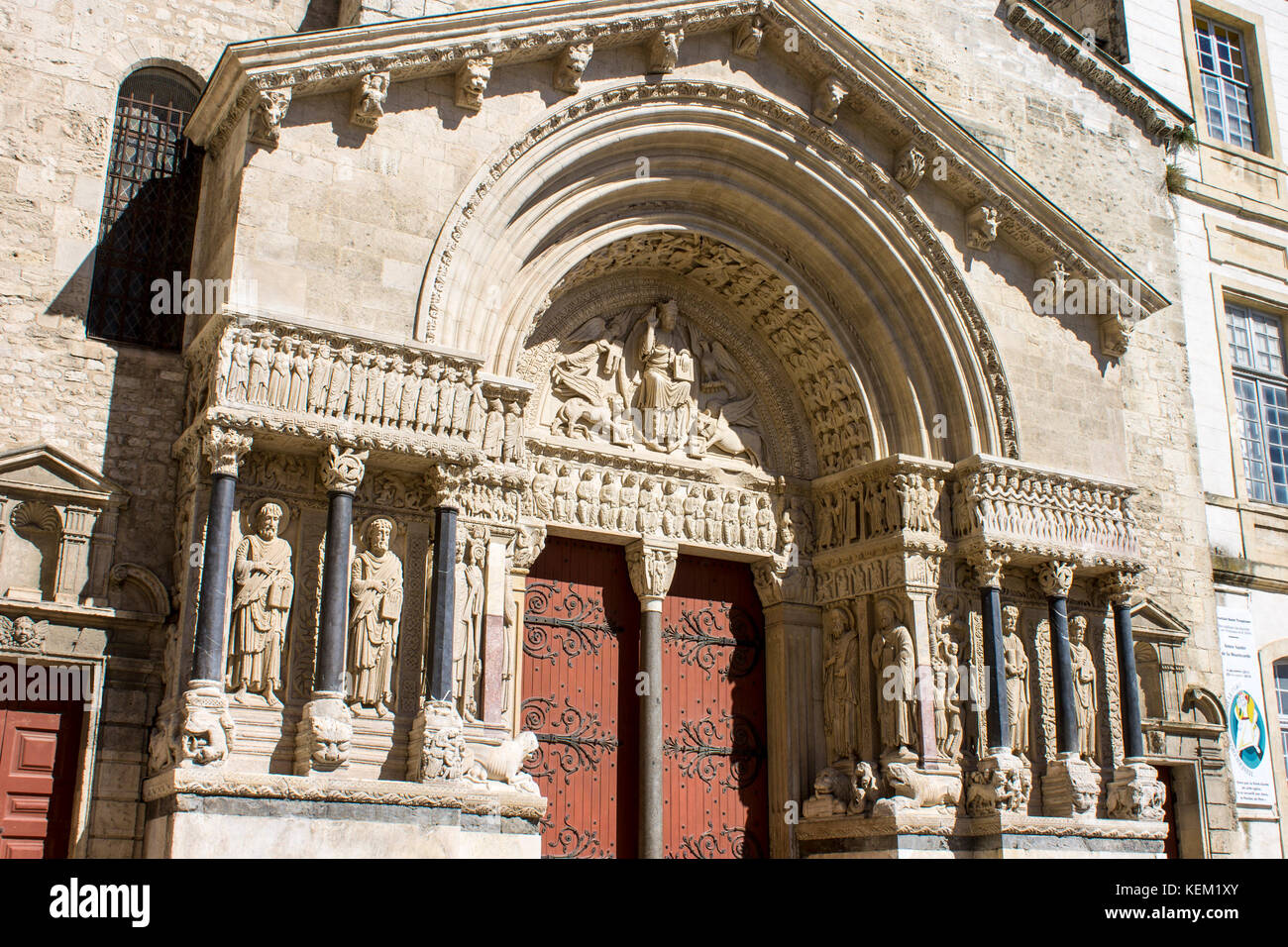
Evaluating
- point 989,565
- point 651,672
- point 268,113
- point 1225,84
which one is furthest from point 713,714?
point 1225,84

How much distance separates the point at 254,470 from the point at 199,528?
0.55 m

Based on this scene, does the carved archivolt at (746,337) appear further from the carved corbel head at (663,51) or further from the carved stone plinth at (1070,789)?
the carved stone plinth at (1070,789)

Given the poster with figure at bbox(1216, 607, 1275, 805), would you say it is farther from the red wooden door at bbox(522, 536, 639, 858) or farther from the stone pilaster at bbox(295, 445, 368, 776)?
the stone pilaster at bbox(295, 445, 368, 776)

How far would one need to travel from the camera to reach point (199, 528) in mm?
9125

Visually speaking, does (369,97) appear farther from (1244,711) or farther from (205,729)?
(1244,711)

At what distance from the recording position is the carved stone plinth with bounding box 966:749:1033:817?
1106 centimetres

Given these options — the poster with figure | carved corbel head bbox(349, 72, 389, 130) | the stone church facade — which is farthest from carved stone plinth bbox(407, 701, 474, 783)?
the poster with figure

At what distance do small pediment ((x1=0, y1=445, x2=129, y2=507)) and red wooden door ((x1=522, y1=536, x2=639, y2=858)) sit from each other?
3452 millimetres

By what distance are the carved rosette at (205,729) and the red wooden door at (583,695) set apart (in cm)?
311

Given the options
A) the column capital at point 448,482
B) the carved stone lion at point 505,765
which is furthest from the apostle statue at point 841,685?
the column capital at point 448,482

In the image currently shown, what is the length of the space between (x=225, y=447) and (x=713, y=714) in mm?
5099

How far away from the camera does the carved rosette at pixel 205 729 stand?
8.26 m

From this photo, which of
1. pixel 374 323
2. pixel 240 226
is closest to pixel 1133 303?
pixel 374 323
